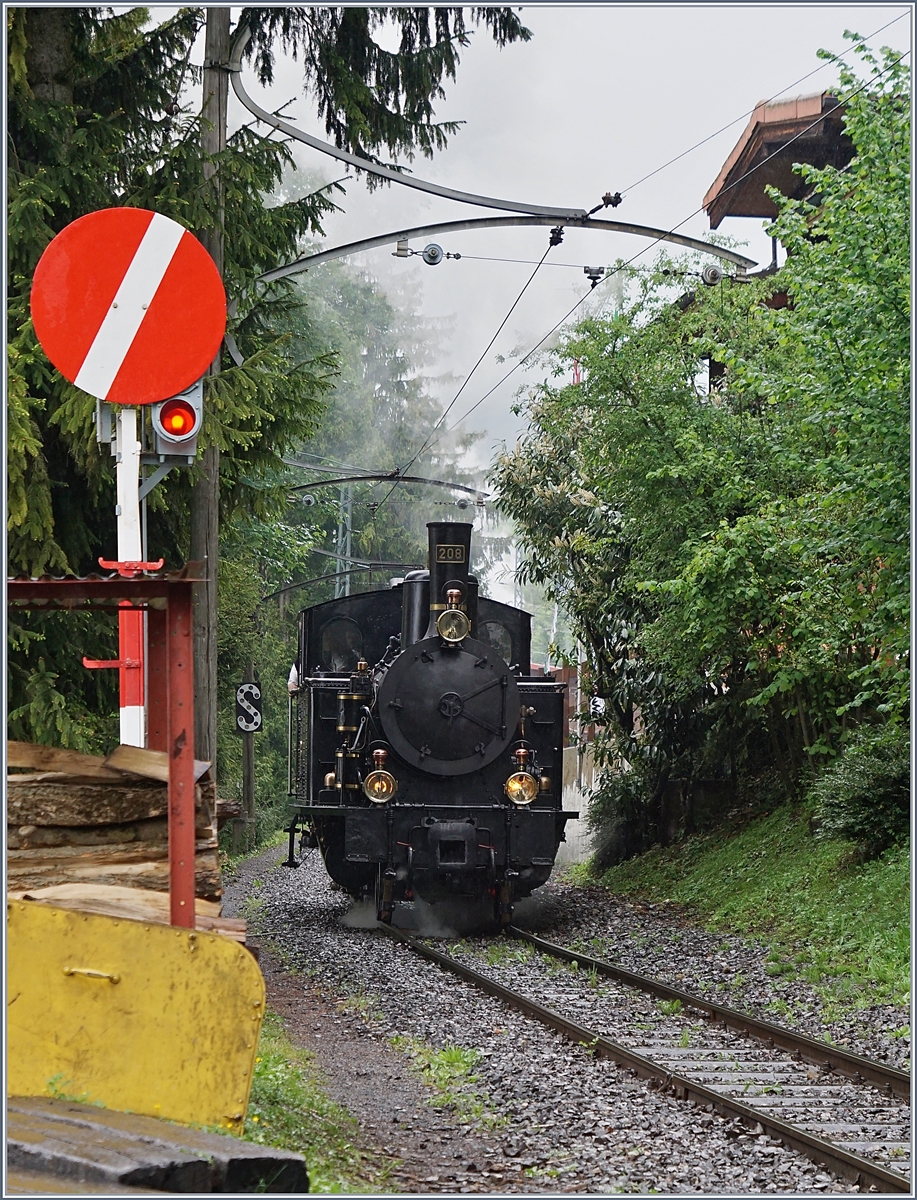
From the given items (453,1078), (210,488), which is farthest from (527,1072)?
(210,488)

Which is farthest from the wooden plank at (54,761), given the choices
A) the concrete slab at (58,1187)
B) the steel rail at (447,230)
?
the steel rail at (447,230)

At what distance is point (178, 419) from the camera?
16.4 ft

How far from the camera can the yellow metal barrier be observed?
12.5ft

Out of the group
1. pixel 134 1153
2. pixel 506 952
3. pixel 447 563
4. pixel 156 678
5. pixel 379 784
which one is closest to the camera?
pixel 134 1153

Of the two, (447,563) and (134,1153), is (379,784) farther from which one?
(134,1153)

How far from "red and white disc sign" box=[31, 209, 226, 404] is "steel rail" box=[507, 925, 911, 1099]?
16.5 ft

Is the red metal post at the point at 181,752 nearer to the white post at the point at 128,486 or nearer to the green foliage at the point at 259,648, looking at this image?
the white post at the point at 128,486

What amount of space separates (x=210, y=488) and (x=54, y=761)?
16.5 ft

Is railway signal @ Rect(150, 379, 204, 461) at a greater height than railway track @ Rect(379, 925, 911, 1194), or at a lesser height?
greater

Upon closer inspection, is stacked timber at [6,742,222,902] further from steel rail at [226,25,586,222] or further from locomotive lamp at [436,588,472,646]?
locomotive lamp at [436,588,472,646]

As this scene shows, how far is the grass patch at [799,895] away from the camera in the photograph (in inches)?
384

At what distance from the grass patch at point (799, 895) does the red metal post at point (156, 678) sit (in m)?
5.80

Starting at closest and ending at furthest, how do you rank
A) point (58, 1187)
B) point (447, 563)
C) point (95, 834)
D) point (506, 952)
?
point (58, 1187), point (95, 834), point (506, 952), point (447, 563)

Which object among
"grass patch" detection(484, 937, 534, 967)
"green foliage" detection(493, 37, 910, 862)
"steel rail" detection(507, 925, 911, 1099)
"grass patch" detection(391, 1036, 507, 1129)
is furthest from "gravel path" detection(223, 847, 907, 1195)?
"green foliage" detection(493, 37, 910, 862)
